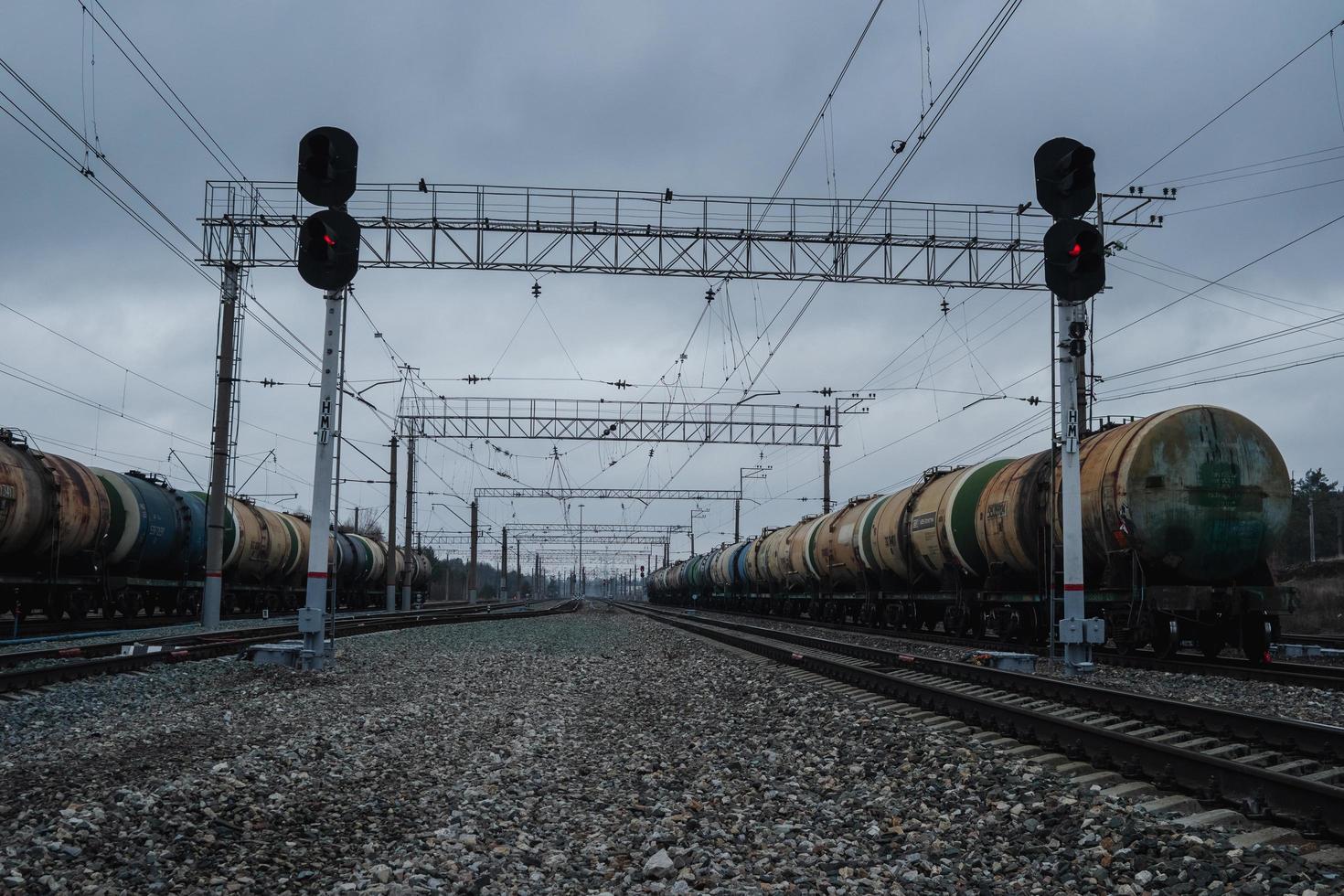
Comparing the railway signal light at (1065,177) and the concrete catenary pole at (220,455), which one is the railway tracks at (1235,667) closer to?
the railway signal light at (1065,177)

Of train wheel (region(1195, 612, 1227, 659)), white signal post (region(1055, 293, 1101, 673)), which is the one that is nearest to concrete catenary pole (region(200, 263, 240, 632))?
white signal post (region(1055, 293, 1101, 673))

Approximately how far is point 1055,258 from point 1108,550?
396 cm

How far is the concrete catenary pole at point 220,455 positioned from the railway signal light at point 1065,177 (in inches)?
630

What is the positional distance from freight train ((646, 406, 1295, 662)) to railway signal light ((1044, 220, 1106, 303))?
2.15 meters

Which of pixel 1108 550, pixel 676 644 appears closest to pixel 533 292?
pixel 676 644

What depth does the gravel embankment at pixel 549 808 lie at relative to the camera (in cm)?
376

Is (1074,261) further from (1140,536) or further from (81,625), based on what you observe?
(81,625)

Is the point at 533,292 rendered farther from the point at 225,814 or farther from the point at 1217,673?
the point at 225,814

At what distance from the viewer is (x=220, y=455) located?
65.6 feet

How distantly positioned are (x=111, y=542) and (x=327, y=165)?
12.4 metres

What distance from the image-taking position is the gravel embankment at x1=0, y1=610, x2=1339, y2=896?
3760 millimetres

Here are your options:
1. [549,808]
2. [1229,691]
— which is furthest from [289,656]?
[1229,691]

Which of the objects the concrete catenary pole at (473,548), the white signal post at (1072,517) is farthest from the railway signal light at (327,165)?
the concrete catenary pole at (473,548)

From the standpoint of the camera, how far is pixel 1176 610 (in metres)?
12.2
